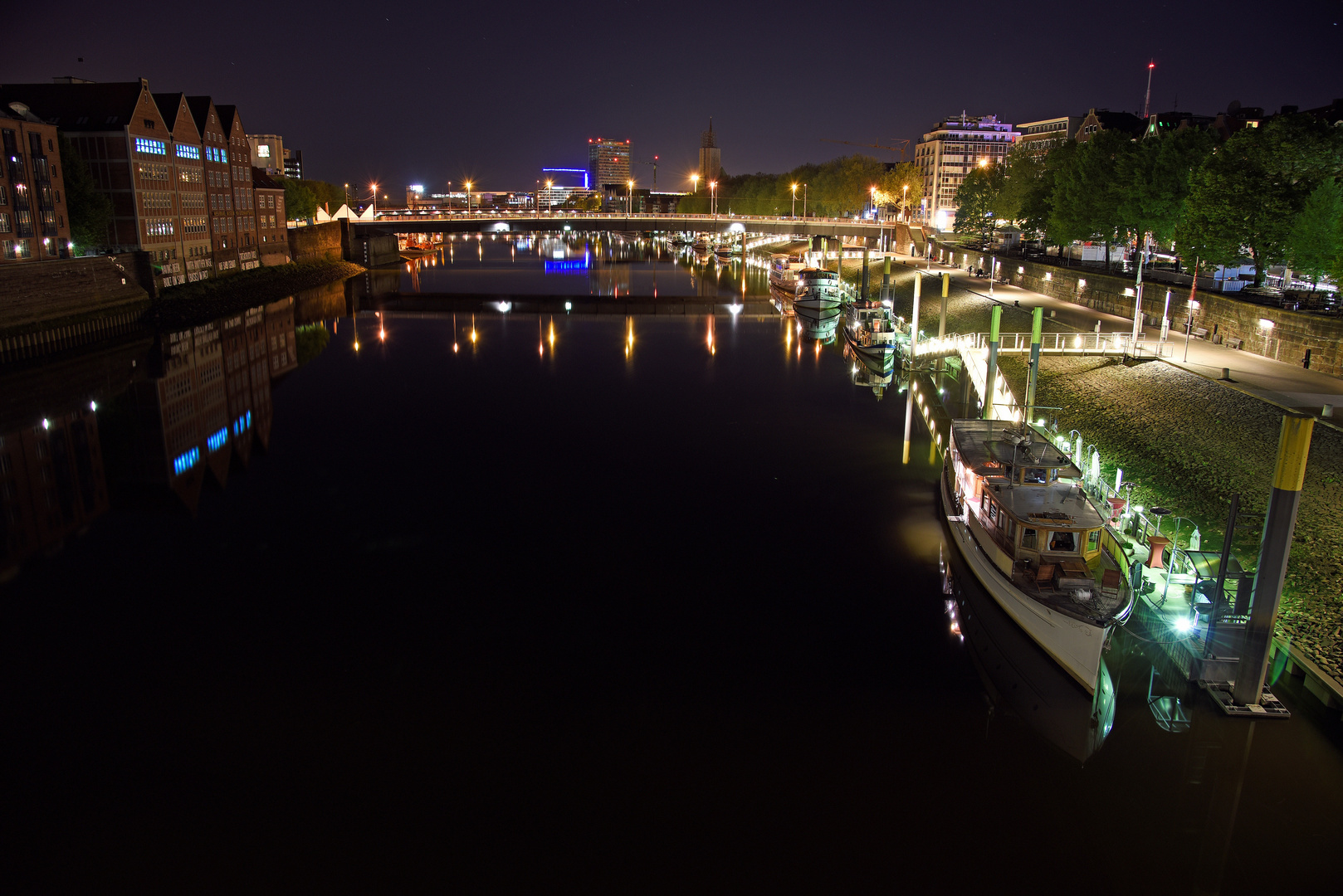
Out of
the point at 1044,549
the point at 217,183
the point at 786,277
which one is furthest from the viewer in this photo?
the point at 786,277

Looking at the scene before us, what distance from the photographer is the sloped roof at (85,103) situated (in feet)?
187

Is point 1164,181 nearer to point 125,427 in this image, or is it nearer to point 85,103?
point 125,427

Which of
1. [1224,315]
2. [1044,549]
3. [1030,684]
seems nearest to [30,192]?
[1044,549]

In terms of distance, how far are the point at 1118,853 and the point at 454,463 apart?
22076mm

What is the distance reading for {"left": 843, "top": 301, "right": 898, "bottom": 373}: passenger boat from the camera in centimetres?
4539

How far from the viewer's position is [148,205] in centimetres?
5809

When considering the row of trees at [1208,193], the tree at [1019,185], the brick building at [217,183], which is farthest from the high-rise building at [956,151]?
the brick building at [217,183]

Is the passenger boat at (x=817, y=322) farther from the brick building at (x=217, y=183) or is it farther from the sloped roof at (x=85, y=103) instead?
the sloped roof at (x=85, y=103)

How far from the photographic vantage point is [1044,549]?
16094 mm

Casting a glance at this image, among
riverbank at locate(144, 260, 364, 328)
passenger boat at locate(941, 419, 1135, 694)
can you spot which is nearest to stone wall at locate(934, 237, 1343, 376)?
passenger boat at locate(941, 419, 1135, 694)

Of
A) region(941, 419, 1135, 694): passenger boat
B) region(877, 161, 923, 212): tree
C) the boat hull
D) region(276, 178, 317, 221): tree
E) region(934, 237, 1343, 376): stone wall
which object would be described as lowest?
the boat hull

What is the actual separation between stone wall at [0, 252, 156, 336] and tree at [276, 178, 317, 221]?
117 feet

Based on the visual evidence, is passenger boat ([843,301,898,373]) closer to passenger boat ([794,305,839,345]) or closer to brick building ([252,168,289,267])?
passenger boat ([794,305,839,345])

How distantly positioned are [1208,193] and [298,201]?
80468mm
